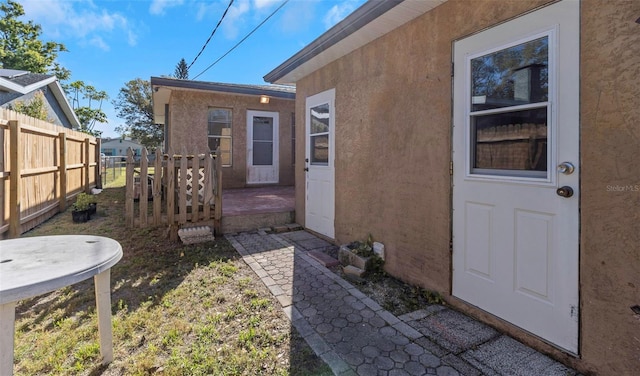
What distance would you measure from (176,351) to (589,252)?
2.89 m

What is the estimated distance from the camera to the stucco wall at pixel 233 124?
8523 mm

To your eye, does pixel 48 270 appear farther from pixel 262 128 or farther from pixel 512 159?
pixel 262 128

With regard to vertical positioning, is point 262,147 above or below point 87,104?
below

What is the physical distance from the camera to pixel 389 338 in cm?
237

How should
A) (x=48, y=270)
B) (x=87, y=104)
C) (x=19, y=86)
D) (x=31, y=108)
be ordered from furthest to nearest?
(x=87, y=104) → (x=31, y=108) → (x=19, y=86) → (x=48, y=270)

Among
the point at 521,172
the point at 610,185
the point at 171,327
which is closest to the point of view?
the point at 610,185

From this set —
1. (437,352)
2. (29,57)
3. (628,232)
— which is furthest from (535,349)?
(29,57)

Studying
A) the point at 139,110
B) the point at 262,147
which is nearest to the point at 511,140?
the point at 262,147

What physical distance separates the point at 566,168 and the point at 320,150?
357 cm

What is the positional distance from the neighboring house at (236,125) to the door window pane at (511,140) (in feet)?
22.2

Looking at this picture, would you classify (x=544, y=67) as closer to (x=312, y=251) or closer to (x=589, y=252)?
(x=589, y=252)

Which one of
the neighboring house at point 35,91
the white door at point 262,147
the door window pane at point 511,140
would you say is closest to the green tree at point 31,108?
the neighboring house at point 35,91

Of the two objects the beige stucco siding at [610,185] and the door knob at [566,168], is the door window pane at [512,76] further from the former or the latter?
the door knob at [566,168]

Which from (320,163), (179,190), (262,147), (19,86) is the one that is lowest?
(179,190)
